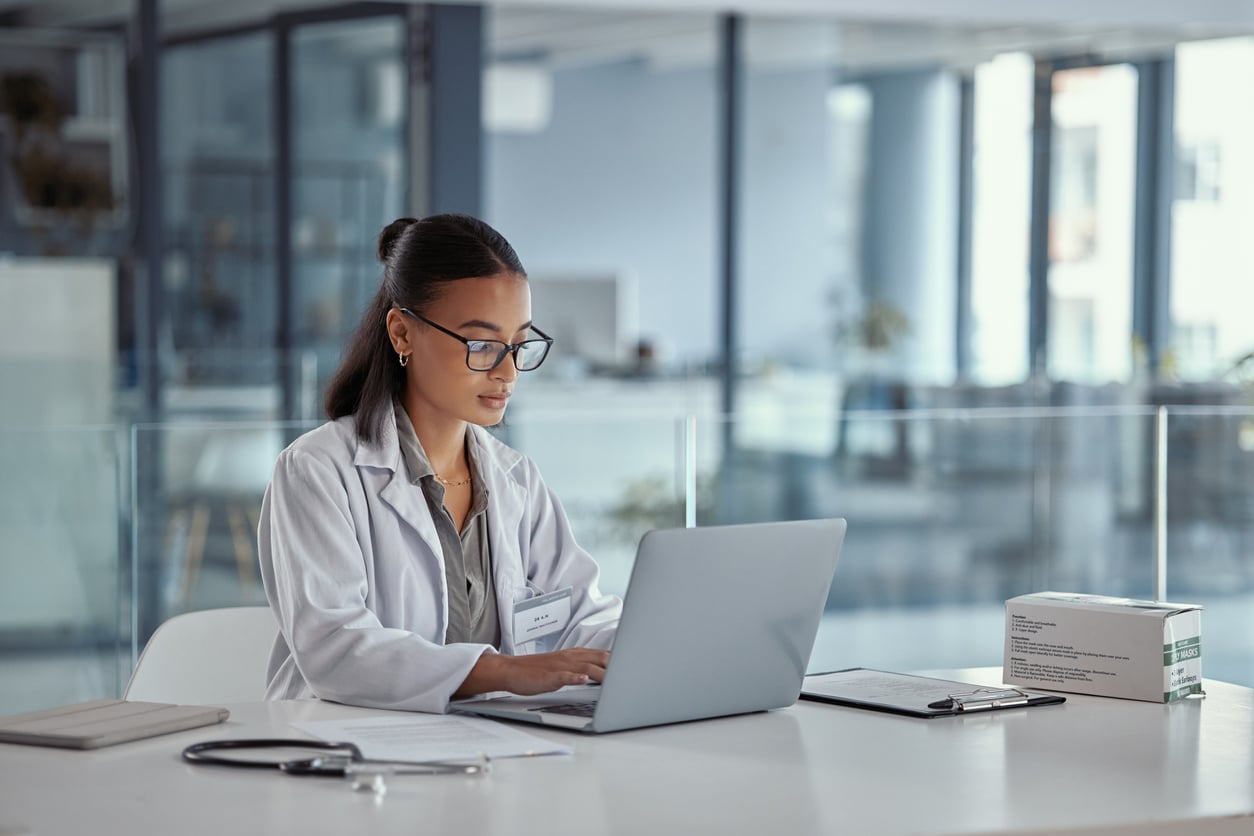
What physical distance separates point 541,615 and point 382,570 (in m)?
0.21

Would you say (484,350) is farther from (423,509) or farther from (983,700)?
(983,700)

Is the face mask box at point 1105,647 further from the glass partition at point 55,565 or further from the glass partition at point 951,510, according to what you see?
the glass partition at point 55,565

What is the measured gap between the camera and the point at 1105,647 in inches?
75.9

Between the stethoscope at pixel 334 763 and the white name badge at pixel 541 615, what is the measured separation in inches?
19.2

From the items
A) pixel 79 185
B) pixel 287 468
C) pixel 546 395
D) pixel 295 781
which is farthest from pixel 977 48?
pixel 295 781

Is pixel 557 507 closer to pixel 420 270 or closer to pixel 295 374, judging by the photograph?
pixel 420 270

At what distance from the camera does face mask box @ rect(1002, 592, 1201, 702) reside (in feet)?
6.20

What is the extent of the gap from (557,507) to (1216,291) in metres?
4.78

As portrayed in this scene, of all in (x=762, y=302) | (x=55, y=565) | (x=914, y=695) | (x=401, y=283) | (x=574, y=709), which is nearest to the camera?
(x=574, y=709)

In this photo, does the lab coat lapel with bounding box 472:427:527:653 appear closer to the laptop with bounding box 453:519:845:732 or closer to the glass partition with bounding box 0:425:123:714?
the laptop with bounding box 453:519:845:732

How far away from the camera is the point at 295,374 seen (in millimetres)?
5367

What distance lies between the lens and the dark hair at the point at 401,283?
2.13m

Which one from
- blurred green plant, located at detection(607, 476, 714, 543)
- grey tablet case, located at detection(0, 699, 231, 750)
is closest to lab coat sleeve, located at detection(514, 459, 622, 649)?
grey tablet case, located at detection(0, 699, 231, 750)

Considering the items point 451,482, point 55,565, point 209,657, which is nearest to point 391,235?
point 451,482
